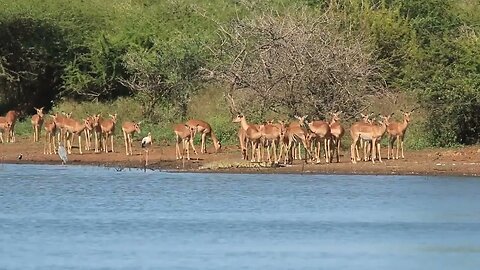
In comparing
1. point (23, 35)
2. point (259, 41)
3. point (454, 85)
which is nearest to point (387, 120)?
point (454, 85)

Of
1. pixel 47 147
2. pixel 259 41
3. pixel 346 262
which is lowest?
pixel 346 262

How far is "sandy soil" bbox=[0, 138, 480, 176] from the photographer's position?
25266mm

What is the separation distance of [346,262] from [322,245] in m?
1.55

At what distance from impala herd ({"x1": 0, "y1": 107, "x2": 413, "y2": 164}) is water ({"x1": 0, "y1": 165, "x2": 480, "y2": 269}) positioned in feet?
5.58

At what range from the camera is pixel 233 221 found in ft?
62.4

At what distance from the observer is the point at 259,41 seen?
30281 millimetres

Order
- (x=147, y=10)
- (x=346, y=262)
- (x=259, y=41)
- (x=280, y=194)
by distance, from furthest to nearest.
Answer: (x=147, y=10) → (x=259, y=41) → (x=280, y=194) → (x=346, y=262)

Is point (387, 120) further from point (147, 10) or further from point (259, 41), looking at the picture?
point (147, 10)

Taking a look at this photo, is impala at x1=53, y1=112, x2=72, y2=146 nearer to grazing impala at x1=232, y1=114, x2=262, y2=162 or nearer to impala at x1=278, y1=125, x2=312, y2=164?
grazing impala at x1=232, y1=114, x2=262, y2=162

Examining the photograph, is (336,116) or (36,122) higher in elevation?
(36,122)

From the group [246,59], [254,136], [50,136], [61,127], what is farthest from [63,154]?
[246,59]

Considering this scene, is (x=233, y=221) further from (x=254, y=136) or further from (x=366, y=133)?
(x=366, y=133)

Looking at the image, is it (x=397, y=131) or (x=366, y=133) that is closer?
(x=366, y=133)

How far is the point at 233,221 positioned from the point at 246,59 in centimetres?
1192
